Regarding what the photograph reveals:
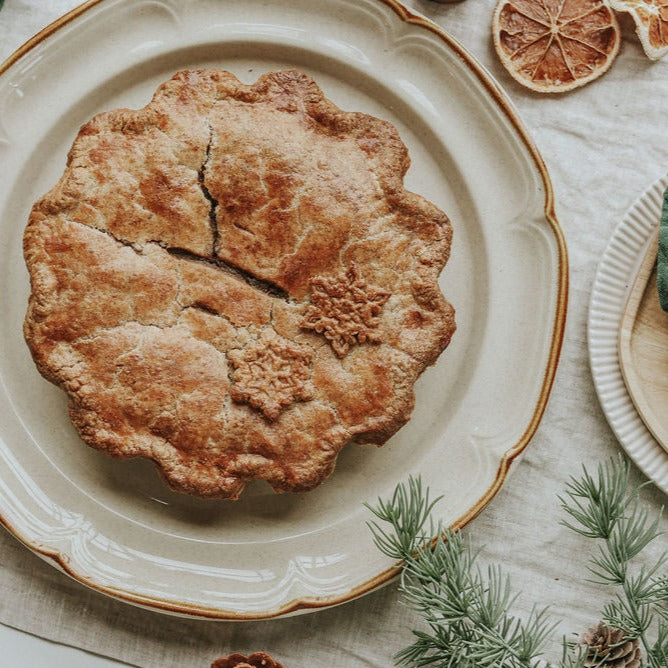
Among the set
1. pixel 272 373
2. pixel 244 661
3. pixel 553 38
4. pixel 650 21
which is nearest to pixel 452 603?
pixel 244 661

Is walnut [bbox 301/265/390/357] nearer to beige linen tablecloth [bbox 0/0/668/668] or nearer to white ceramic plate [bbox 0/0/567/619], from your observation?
white ceramic plate [bbox 0/0/567/619]

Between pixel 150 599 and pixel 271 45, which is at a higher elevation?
pixel 271 45

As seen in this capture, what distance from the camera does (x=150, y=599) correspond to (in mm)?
2713

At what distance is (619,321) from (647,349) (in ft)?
0.51

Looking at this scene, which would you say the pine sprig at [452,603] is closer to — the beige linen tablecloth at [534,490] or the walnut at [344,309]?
the beige linen tablecloth at [534,490]

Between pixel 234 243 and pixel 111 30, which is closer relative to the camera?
pixel 234 243

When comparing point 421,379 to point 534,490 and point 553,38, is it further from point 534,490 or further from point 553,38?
point 553,38

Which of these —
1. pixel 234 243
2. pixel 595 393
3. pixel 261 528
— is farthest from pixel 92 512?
pixel 595 393

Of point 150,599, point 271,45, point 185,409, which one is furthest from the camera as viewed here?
point 271,45

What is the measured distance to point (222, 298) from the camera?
Result: 2529 millimetres

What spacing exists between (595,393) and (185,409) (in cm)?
154

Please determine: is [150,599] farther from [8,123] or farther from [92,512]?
[8,123]

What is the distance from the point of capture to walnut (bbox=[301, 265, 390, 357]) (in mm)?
2527

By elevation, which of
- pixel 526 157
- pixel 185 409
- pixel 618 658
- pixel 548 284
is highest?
pixel 526 157
